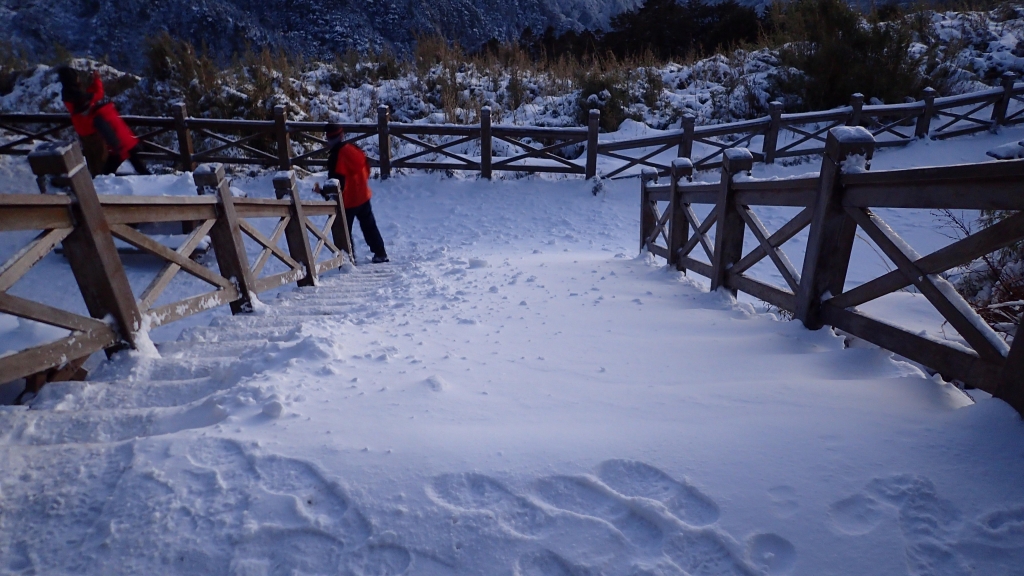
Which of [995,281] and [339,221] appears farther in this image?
[339,221]

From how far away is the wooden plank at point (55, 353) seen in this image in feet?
7.12

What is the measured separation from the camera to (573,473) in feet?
5.09

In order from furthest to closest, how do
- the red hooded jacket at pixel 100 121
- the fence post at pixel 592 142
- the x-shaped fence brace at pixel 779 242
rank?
the fence post at pixel 592 142 < the red hooded jacket at pixel 100 121 < the x-shaped fence brace at pixel 779 242

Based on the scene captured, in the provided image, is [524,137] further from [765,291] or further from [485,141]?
[765,291]

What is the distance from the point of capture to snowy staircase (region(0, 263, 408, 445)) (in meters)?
1.98

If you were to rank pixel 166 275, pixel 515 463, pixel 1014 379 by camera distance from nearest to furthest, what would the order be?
pixel 515 463, pixel 1014 379, pixel 166 275

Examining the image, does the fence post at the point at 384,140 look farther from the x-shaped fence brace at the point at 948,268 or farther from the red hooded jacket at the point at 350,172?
the x-shaped fence brace at the point at 948,268

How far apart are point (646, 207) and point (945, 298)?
4.64m

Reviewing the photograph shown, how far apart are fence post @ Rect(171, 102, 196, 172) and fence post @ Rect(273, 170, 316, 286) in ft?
22.7

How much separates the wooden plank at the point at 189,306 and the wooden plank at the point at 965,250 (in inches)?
152

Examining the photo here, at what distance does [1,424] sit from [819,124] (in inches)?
570

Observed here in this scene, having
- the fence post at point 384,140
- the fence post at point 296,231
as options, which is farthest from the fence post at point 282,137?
the fence post at point 296,231

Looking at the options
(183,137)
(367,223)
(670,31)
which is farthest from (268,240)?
(670,31)

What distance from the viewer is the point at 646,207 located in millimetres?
6625
